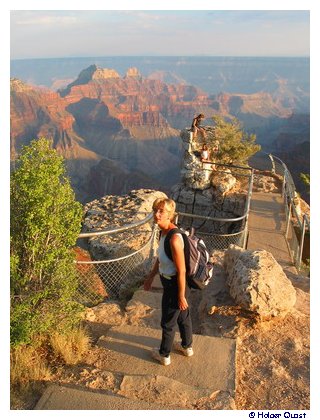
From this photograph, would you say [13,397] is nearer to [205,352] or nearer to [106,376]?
[106,376]

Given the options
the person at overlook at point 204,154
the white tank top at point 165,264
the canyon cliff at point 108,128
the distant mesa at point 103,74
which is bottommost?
the white tank top at point 165,264

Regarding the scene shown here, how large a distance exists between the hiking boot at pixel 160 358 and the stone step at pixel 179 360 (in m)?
0.04

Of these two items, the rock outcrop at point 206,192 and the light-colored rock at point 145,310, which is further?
the rock outcrop at point 206,192

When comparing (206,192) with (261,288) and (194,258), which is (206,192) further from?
(194,258)

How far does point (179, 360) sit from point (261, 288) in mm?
1367

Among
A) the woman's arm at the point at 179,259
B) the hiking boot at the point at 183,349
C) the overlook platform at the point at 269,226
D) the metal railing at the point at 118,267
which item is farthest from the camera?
the overlook platform at the point at 269,226

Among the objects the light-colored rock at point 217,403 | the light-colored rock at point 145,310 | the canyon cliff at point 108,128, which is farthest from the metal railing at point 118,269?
the canyon cliff at point 108,128

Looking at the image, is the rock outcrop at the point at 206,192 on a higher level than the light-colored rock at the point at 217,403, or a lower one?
higher

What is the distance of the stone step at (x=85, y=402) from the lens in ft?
11.0

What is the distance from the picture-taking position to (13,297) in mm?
3887

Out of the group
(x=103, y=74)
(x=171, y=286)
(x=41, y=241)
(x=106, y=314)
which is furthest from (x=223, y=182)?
(x=103, y=74)

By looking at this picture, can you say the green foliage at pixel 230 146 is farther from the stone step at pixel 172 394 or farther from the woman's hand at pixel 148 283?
the stone step at pixel 172 394

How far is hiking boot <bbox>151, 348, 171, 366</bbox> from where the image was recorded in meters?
4.02

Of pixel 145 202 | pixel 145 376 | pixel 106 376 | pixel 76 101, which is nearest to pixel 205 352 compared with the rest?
pixel 145 376
